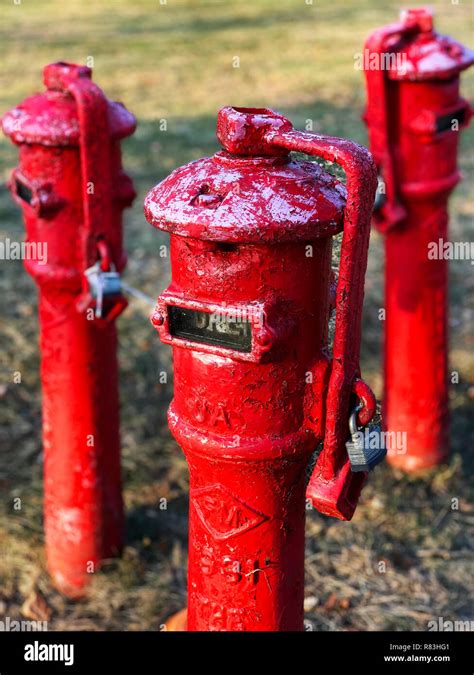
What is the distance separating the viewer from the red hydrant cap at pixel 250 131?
1949 mm

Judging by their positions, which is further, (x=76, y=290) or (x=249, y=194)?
(x=76, y=290)

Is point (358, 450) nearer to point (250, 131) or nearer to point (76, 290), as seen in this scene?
point (250, 131)

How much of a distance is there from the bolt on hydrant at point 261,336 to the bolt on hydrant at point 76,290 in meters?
0.98

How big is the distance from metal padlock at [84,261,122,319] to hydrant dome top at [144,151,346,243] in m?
1.02

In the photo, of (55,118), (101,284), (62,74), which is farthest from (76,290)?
(62,74)

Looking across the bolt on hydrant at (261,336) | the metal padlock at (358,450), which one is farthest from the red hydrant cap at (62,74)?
the metal padlock at (358,450)

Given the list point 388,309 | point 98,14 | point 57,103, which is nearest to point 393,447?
point 388,309

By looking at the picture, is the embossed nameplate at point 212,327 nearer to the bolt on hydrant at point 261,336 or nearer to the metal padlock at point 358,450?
the bolt on hydrant at point 261,336

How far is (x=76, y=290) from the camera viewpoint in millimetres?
3148

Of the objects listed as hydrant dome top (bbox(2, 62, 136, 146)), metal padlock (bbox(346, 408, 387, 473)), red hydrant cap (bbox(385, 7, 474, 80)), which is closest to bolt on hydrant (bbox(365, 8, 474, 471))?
red hydrant cap (bbox(385, 7, 474, 80))

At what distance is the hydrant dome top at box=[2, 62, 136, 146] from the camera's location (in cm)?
291

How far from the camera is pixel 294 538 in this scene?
7.33 feet

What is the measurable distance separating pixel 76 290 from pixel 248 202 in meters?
1.40
